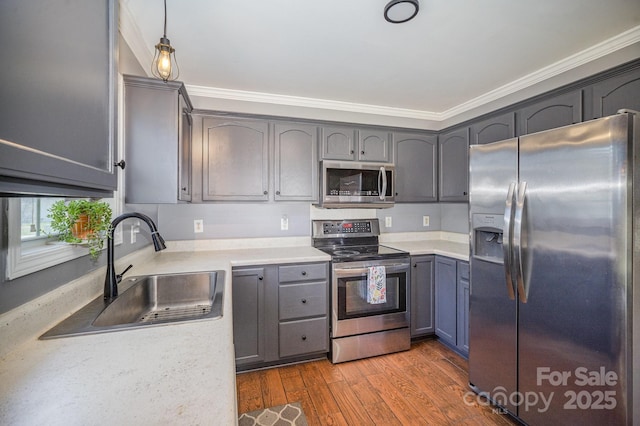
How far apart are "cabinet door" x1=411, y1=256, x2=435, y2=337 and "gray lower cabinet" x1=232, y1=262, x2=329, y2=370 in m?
0.87

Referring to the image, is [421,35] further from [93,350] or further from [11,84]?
[93,350]

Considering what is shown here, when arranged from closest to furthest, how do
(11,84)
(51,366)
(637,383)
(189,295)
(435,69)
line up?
(11,84), (51,366), (637,383), (189,295), (435,69)

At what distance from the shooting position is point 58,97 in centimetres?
53

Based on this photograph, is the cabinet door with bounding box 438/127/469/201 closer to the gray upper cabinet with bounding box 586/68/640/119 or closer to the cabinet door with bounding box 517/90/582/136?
the cabinet door with bounding box 517/90/582/136

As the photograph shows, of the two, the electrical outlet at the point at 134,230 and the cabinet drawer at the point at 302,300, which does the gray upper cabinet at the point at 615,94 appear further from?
the electrical outlet at the point at 134,230

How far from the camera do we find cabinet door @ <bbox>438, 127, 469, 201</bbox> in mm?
2764

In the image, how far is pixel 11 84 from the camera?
0.42 meters

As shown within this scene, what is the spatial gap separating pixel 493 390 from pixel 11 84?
8.36ft

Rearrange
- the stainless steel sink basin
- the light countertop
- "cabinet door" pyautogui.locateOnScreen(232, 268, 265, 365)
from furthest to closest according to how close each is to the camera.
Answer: "cabinet door" pyautogui.locateOnScreen(232, 268, 265, 365)
the stainless steel sink basin
the light countertop

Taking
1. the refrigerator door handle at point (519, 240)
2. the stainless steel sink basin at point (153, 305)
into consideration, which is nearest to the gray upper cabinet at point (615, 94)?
the refrigerator door handle at point (519, 240)

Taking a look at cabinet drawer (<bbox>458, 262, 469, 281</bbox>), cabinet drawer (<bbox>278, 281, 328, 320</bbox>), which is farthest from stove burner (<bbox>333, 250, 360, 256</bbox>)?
cabinet drawer (<bbox>458, 262, 469, 281</bbox>)

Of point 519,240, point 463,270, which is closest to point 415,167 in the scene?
point 463,270

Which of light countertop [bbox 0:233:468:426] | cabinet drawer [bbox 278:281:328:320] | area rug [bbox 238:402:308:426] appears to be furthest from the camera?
cabinet drawer [bbox 278:281:328:320]

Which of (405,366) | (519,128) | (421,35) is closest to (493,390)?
→ (405,366)
